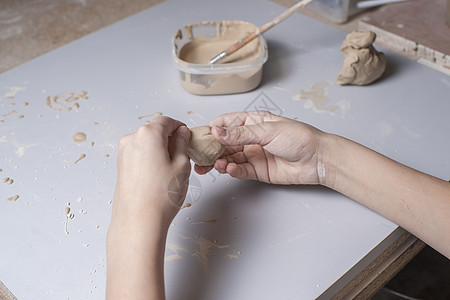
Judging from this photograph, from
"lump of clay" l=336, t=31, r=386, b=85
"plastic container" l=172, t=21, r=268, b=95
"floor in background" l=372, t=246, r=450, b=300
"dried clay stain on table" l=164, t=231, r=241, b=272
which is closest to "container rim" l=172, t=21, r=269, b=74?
"plastic container" l=172, t=21, r=268, b=95

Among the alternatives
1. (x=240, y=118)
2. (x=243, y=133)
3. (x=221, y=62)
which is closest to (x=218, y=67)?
(x=221, y=62)

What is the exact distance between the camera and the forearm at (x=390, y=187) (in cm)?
95

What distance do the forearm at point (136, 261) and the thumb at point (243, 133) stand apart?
0.24 metres

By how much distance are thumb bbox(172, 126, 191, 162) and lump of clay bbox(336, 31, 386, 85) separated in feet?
1.82

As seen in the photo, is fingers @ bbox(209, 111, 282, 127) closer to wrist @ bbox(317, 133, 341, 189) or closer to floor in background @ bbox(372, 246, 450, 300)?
wrist @ bbox(317, 133, 341, 189)

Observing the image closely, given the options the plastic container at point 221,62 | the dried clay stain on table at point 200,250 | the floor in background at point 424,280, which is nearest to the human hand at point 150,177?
the dried clay stain on table at point 200,250

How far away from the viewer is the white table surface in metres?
0.92

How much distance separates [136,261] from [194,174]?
35cm

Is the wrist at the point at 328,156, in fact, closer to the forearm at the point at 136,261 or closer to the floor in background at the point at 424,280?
the forearm at the point at 136,261

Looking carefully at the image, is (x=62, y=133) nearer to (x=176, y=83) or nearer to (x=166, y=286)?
(x=176, y=83)

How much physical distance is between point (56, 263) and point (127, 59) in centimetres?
77

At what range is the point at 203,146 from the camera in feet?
3.30

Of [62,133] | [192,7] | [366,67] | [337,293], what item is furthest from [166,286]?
[192,7]

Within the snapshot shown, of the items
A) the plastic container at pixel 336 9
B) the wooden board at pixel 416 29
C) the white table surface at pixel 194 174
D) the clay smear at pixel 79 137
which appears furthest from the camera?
the plastic container at pixel 336 9
